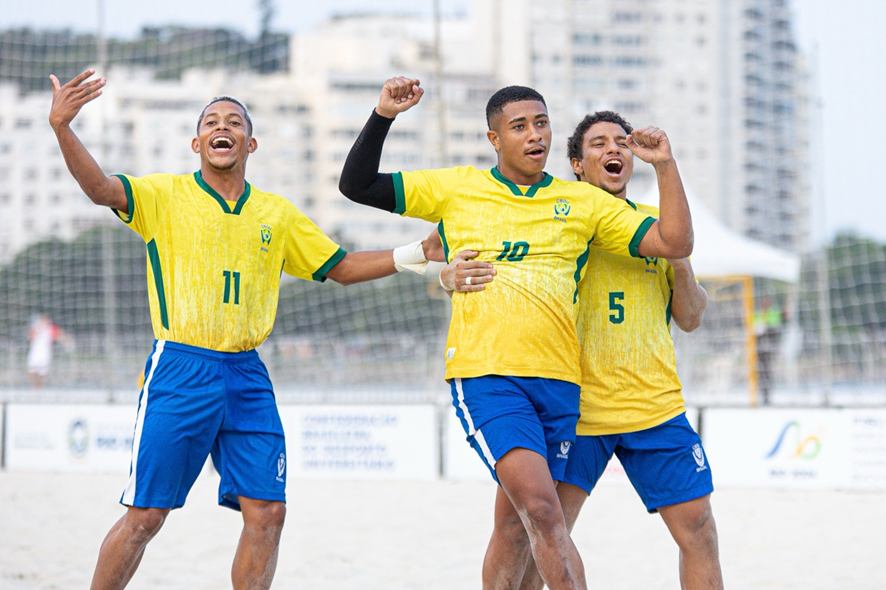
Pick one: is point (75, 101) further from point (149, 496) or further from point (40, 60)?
point (40, 60)

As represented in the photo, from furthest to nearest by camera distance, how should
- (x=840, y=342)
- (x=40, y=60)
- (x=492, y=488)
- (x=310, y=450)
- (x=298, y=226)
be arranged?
(x=40, y=60) → (x=840, y=342) → (x=310, y=450) → (x=492, y=488) → (x=298, y=226)

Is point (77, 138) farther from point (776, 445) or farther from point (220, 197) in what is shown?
point (776, 445)

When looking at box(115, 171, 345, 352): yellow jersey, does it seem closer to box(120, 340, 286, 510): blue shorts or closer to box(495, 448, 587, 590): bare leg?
box(120, 340, 286, 510): blue shorts

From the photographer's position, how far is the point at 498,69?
2253 centimetres

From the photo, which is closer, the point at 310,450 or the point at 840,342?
the point at 310,450

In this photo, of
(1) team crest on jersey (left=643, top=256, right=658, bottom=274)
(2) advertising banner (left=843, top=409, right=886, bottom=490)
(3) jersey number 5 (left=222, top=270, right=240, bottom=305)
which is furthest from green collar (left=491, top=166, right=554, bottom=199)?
(2) advertising banner (left=843, top=409, right=886, bottom=490)

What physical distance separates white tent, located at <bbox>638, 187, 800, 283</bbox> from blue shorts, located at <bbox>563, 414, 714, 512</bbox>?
8545mm

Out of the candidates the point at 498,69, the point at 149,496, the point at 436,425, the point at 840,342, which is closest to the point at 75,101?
the point at 149,496

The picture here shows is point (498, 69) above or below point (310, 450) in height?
above

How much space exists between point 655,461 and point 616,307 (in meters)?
0.60

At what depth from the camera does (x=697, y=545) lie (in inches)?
140

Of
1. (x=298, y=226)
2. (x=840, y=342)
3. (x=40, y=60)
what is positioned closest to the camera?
(x=298, y=226)

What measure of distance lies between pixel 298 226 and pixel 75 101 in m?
1.03

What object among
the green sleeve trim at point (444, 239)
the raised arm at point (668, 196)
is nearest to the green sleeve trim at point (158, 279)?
the green sleeve trim at point (444, 239)
